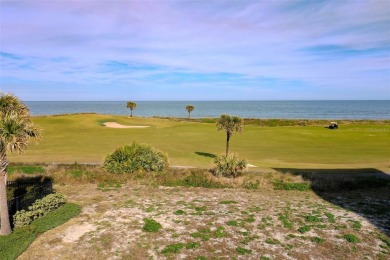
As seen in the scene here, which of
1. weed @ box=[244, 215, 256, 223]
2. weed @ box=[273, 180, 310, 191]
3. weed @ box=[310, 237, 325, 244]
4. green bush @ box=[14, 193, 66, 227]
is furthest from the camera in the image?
weed @ box=[273, 180, 310, 191]

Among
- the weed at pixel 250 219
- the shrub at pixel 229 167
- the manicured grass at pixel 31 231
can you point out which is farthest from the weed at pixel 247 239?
the shrub at pixel 229 167

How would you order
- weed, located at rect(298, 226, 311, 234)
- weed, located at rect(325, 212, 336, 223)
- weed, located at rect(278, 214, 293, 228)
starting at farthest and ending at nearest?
weed, located at rect(325, 212, 336, 223)
weed, located at rect(278, 214, 293, 228)
weed, located at rect(298, 226, 311, 234)

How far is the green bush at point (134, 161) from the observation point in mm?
26547

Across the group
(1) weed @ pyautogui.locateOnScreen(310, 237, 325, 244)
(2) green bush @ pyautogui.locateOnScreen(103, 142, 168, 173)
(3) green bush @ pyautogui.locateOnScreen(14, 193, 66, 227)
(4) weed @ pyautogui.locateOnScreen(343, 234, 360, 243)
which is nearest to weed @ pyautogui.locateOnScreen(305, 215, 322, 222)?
(4) weed @ pyautogui.locateOnScreen(343, 234, 360, 243)

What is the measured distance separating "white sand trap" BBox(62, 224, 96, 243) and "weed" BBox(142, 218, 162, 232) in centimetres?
250

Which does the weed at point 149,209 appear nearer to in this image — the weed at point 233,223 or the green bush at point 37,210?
the weed at point 233,223

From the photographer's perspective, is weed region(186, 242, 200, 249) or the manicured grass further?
weed region(186, 242, 200, 249)

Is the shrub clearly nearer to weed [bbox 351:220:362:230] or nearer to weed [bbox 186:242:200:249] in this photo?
weed [bbox 351:220:362:230]

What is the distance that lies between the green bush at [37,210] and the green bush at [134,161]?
7.91m

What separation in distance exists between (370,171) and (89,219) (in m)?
25.3

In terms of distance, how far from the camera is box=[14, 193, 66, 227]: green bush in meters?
15.5

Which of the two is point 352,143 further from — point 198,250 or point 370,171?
point 198,250

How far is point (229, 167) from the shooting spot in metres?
26.4

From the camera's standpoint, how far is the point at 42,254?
13.0 meters
